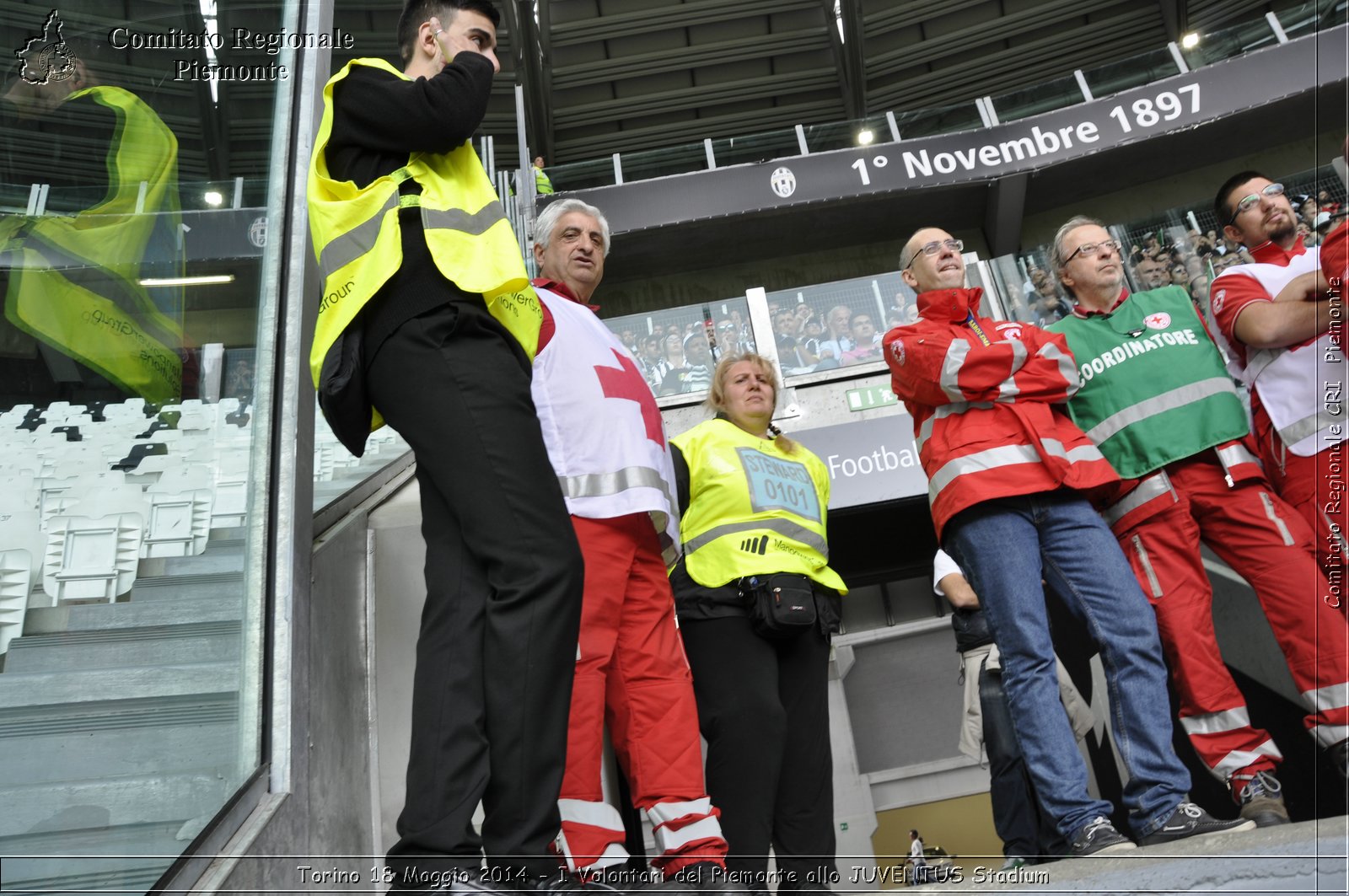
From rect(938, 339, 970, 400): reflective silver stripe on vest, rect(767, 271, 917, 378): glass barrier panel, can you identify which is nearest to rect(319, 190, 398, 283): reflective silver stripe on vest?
rect(938, 339, 970, 400): reflective silver stripe on vest

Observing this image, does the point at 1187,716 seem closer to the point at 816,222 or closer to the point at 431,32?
the point at 431,32

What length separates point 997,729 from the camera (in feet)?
9.29

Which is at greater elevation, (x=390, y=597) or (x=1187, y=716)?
(x=390, y=597)

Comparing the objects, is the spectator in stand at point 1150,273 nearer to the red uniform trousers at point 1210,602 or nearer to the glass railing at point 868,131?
the glass railing at point 868,131

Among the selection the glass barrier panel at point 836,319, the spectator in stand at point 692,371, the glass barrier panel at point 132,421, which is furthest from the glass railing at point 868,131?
the glass barrier panel at point 132,421

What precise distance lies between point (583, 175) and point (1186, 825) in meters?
11.0

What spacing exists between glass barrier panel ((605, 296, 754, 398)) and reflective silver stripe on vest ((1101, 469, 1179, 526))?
5.85 meters

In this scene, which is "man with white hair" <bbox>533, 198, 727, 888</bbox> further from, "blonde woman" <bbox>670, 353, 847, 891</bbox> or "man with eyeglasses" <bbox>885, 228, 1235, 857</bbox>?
"man with eyeglasses" <bbox>885, 228, 1235, 857</bbox>

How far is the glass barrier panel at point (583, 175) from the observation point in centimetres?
1178

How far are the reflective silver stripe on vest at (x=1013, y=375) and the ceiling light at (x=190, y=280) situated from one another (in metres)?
1.62

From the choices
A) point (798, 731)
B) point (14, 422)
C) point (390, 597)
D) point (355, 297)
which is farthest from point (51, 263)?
point (798, 731)

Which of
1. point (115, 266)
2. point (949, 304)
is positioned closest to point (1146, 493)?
point (949, 304)

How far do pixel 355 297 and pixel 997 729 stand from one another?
83.4 inches

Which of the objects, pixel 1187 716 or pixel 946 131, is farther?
pixel 946 131
